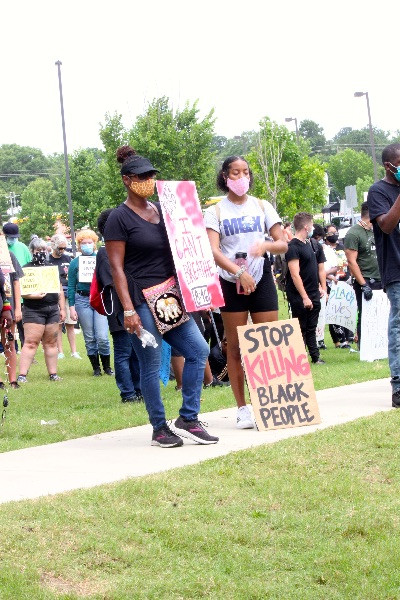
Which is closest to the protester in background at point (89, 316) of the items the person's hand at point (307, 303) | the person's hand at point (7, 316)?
the person's hand at point (307, 303)

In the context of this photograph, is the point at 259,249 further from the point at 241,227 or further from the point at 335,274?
the point at 335,274

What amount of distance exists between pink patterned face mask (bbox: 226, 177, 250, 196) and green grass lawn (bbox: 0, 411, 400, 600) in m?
2.35

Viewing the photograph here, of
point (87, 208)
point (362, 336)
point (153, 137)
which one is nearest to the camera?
point (362, 336)

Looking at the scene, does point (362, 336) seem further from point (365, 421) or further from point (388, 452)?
point (388, 452)

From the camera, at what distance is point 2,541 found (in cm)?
491

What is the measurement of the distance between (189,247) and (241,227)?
23.6 inches

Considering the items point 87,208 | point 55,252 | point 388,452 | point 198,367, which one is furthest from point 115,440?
point 87,208

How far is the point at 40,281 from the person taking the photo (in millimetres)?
13883

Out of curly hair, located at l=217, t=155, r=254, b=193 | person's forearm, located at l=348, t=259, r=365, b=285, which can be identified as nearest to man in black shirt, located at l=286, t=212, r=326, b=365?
person's forearm, located at l=348, t=259, r=365, b=285

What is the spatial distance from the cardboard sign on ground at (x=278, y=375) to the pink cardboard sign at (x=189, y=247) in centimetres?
59

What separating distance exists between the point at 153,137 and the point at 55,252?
28.0 metres

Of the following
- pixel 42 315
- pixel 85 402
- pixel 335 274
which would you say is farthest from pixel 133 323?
pixel 335 274

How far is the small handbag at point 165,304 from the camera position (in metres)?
7.43

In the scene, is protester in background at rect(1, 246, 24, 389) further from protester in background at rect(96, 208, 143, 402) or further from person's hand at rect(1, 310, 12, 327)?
person's hand at rect(1, 310, 12, 327)
